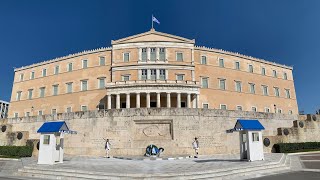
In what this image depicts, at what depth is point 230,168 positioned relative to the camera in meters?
14.6

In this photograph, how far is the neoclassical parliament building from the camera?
46.7 metres

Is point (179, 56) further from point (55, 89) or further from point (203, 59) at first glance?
point (55, 89)

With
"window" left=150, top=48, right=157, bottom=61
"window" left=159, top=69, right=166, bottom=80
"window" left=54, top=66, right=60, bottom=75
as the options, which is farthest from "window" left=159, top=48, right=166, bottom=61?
"window" left=54, top=66, right=60, bottom=75

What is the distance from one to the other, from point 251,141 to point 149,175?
10220mm

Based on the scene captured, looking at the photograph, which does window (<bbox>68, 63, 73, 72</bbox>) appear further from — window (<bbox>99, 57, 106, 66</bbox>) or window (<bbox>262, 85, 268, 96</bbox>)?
window (<bbox>262, 85, 268, 96</bbox>)

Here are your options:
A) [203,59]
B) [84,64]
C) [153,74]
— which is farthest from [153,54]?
[84,64]

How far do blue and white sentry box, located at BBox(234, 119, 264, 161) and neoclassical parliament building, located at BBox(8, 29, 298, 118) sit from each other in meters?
25.1

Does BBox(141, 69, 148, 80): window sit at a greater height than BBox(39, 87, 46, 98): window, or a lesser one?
greater

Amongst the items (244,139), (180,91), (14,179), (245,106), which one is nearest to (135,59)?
(180,91)

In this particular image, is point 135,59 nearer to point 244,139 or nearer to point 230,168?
point 244,139

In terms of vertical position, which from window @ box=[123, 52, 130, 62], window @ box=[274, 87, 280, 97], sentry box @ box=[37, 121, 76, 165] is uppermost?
window @ box=[123, 52, 130, 62]

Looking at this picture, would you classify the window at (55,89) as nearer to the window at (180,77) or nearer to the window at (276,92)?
the window at (180,77)

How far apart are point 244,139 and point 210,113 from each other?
27.3ft

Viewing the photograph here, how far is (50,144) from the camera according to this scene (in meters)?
19.1
